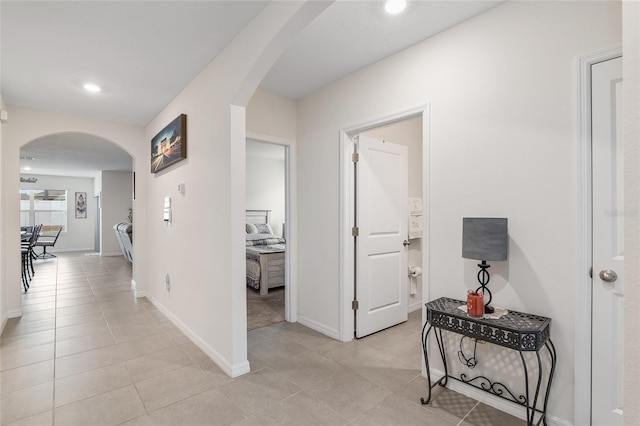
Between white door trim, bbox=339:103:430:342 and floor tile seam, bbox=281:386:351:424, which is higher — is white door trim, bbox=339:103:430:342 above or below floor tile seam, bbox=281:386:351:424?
above

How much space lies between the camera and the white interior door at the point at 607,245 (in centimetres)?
158

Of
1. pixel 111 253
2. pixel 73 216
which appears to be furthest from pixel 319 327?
pixel 73 216

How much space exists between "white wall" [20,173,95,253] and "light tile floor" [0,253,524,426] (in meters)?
8.11

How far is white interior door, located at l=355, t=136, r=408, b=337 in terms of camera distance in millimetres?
3092

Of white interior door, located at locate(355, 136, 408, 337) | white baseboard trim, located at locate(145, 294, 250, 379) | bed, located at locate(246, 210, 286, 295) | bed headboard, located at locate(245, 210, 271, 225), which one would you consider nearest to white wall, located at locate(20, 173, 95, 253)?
bed headboard, located at locate(245, 210, 271, 225)

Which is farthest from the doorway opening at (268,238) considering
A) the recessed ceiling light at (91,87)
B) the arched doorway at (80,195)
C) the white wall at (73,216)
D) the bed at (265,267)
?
the white wall at (73,216)

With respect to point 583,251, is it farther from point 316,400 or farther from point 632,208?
point 316,400

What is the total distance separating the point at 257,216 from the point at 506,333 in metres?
6.59

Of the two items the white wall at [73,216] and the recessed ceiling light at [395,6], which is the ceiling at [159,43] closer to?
the recessed ceiling light at [395,6]

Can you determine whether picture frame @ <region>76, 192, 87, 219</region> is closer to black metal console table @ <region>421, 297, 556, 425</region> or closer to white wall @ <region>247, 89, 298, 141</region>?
white wall @ <region>247, 89, 298, 141</region>

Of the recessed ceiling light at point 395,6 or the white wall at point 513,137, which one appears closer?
the white wall at point 513,137

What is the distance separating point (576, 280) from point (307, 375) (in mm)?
1856

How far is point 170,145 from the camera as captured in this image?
11.3 ft

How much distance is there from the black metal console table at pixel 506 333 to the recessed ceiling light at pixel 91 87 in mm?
3709
